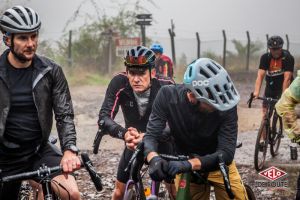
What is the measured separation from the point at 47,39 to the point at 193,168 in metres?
24.4

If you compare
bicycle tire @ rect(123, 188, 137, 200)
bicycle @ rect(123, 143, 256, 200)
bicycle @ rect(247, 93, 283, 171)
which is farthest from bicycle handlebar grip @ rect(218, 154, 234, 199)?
bicycle @ rect(247, 93, 283, 171)

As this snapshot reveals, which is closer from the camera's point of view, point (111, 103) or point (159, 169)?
point (159, 169)

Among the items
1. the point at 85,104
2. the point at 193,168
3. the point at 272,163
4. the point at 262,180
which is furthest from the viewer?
the point at 85,104

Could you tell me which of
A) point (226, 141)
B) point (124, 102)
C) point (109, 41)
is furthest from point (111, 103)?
point (109, 41)

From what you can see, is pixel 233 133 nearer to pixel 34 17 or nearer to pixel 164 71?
pixel 34 17

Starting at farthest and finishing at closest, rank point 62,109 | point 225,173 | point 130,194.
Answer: point 130,194 → point 62,109 → point 225,173

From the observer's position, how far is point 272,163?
891 cm

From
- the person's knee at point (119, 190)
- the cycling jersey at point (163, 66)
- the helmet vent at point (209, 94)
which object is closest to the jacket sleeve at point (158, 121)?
the helmet vent at point (209, 94)

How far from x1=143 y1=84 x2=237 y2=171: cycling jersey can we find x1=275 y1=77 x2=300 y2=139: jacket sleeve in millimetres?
664

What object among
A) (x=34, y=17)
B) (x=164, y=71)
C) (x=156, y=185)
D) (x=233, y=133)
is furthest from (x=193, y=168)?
(x=164, y=71)

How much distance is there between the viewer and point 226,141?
12.4 ft

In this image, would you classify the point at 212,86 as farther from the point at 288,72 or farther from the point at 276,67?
the point at 276,67

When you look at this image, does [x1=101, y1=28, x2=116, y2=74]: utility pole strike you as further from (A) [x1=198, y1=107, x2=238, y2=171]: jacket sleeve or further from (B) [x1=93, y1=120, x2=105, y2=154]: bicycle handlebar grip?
(A) [x1=198, y1=107, x2=238, y2=171]: jacket sleeve

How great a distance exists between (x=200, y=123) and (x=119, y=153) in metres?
6.26
